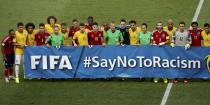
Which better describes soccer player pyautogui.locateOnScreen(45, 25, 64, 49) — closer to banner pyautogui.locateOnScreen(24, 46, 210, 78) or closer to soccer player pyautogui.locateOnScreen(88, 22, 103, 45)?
banner pyautogui.locateOnScreen(24, 46, 210, 78)

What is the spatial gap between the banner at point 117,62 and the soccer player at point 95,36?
1.88 ft

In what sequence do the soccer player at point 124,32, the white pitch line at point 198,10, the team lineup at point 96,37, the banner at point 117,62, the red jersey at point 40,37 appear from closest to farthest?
the banner at point 117,62, the team lineup at point 96,37, the red jersey at point 40,37, the soccer player at point 124,32, the white pitch line at point 198,10

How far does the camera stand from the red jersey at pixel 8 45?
892 inches

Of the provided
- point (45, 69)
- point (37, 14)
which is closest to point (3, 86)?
point (45, 69)

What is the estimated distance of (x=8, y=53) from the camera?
75.0 feet

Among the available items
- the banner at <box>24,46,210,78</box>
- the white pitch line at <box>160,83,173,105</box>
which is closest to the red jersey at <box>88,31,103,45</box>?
the banner at <box>24,46,210,78</box>

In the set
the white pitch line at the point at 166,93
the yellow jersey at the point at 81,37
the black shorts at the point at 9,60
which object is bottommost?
the white pitch line at the point at 166,93

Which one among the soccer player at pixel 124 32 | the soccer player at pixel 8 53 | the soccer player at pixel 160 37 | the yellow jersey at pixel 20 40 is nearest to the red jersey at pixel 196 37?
the soccer player at pixel 160 37

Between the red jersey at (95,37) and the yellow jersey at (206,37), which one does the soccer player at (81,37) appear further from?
the yellow jersey at (206,37)

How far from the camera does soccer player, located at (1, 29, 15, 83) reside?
74.5 ft

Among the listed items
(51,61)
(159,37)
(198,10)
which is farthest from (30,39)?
(198,10)

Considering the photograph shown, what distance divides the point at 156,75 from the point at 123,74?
1.07 m

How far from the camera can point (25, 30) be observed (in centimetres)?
2323

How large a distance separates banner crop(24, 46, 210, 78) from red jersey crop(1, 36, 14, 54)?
559mm
